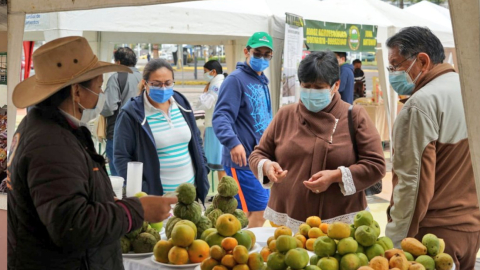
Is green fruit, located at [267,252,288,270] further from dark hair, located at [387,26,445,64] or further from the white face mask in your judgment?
dark hair, located at [387,26,445,64]

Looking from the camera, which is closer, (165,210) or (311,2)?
(165,210)

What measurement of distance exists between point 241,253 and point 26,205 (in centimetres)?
86

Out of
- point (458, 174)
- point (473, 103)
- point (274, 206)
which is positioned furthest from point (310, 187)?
point (473, 103)

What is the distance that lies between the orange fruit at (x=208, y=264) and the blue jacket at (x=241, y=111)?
6.67 feet

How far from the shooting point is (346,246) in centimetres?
228

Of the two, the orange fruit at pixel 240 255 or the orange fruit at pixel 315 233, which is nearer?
the orange fruit at pixel 240 255

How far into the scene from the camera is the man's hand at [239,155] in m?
4.31

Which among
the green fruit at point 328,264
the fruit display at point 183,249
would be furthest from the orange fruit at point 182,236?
the green fruit at point 328,264

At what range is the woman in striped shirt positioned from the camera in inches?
150

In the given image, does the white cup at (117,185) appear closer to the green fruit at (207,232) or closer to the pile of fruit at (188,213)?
the pile of fruit at (188,213)

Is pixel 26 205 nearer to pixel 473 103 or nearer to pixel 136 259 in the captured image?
pixel 136 259

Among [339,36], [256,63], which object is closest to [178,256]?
[256,63]

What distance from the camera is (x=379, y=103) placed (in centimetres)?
1162

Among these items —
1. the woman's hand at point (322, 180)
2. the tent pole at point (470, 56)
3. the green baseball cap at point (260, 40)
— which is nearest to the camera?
the tent pole at point (470, 56)
